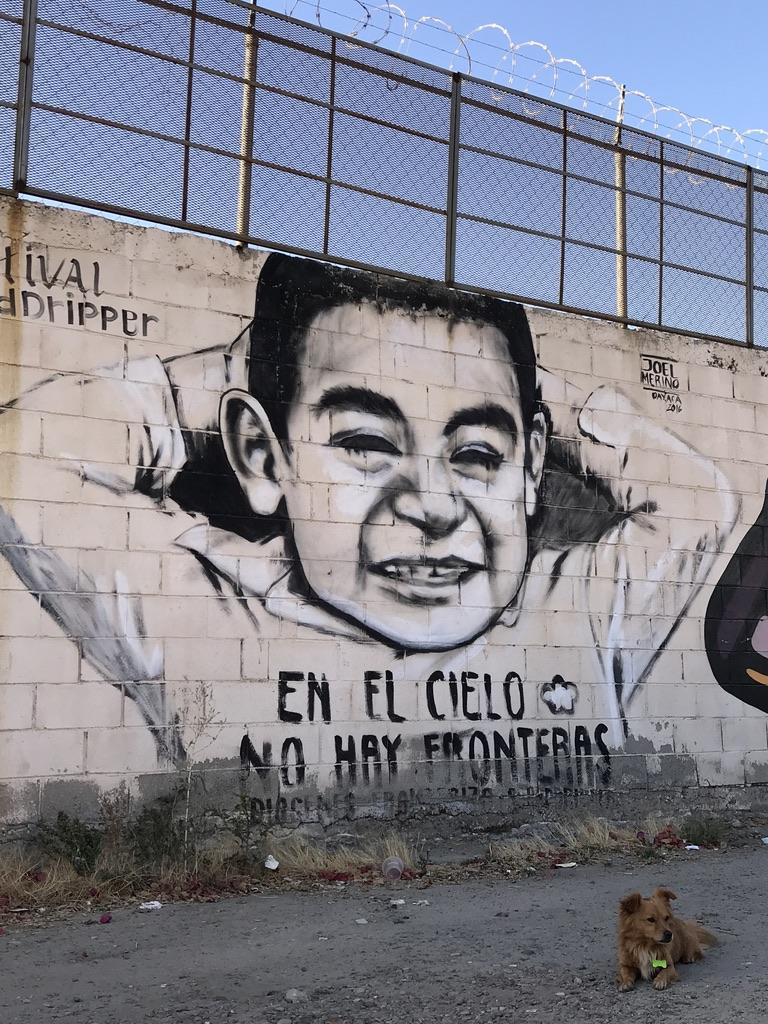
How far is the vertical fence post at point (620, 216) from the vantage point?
984cm

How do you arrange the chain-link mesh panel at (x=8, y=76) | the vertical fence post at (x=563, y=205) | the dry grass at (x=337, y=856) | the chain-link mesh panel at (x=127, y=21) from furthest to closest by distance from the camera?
the vertical fence post at (x=563, y=205) < the chain-link mesh panel at (x=127, y=21) < the chain-link mesh panel at (x=8, y=76) < the dry grass at (x=337, y=856)

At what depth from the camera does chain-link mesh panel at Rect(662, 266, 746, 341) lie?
10141 mm

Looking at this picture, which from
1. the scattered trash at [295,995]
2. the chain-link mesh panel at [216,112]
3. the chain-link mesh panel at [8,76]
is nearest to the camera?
the scattered trash at [295,995]

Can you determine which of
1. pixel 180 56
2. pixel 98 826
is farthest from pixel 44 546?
pixel 180 56

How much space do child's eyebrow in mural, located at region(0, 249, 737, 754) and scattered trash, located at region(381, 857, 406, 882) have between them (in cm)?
152

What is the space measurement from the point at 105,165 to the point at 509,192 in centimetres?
341

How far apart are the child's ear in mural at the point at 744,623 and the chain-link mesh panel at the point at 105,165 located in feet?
18.2

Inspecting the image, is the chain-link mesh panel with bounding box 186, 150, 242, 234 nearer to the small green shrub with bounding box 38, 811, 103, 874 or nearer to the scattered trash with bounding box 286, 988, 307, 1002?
the small green shrub with bounding box 38, 811, 103, 874

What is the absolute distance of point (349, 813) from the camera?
25.7ft

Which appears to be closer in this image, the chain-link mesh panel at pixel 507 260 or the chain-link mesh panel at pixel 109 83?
the chain-link mesh panel at pixel 109 83

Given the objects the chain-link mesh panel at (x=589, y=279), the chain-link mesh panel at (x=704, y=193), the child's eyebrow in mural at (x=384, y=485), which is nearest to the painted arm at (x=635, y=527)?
the child's eyebrow in mural at (x=384, y=485)

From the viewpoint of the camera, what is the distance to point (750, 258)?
10703mm

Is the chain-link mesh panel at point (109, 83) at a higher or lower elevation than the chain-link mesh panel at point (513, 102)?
lower

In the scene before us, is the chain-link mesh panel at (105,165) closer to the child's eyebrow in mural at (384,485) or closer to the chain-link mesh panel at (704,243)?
the child's eyebrow in mural at (384,485)
